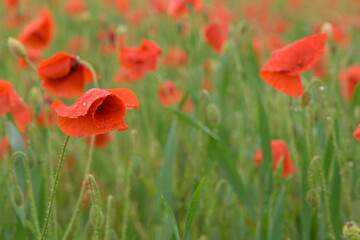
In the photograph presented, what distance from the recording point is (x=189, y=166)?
1671mm

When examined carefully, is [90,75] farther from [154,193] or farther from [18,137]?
[154,193]

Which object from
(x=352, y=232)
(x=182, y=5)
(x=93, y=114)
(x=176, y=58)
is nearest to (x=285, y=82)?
(x=352, y=232)

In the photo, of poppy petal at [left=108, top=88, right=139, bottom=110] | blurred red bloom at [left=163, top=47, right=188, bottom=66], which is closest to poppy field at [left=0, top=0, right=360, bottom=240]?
poppy petal at [left=108, top=88, right=139, bottom=110]

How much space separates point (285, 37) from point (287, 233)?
337cm

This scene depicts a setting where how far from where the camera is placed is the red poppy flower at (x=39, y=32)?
1656 millimetres

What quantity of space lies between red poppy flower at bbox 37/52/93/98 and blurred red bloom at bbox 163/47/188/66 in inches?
45.0

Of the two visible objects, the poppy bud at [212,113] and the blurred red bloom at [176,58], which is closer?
the poppy bud at [212,113]

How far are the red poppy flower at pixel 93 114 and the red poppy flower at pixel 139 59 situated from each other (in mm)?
804

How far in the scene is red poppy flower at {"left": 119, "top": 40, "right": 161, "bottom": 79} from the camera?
1574 millimetres

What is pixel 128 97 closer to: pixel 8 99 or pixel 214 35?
pixel 8 99

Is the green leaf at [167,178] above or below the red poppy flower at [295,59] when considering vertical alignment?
below

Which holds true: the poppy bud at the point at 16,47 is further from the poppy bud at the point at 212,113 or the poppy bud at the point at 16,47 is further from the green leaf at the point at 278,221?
the green leaf at the point at 278,221

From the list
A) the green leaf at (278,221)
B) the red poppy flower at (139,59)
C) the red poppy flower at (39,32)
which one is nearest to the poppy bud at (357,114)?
the green leaf at (278,221)

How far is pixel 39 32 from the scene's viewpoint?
1.70 meters
